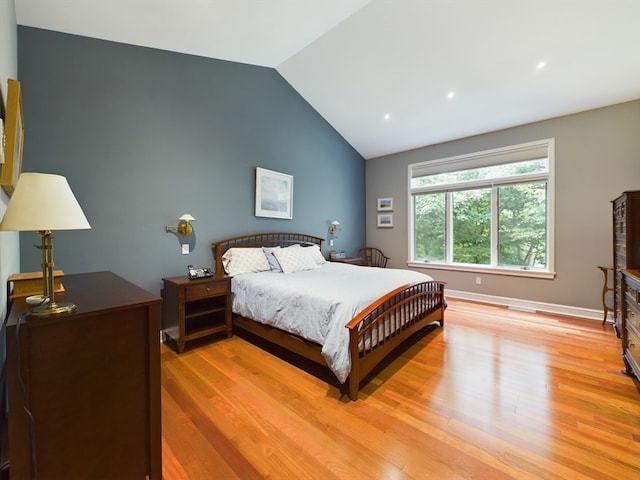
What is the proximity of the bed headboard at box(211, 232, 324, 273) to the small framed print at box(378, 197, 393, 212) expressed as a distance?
1.68 meters

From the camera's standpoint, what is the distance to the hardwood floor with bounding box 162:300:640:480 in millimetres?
1433

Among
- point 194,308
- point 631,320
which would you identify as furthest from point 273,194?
point 631,320

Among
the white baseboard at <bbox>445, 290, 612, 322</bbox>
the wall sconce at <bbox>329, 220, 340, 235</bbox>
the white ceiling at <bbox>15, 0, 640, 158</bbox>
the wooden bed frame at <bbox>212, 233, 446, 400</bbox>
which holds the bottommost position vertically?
the white baseboard at <bbox>445, 290, 612, 322</bbox>

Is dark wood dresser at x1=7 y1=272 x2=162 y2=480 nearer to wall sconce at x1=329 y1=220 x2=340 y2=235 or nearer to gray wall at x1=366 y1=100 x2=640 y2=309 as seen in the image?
wall sconce at x1=329 y1=220 x2=340 y2=235

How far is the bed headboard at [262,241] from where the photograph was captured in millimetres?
3434

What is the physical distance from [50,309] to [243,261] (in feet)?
7.80

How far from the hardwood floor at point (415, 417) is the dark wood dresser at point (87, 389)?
1.43 feet

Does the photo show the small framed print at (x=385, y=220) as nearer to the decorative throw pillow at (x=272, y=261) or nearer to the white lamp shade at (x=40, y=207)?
the decorative throw pillow at (x=272, y=261)

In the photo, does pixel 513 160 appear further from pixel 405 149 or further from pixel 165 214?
pixel 165 214

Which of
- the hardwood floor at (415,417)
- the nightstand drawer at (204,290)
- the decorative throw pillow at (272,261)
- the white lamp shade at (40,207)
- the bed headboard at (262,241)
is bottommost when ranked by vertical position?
the hardwood floor at (415,417)

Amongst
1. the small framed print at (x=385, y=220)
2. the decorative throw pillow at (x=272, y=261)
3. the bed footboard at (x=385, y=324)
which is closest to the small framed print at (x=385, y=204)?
the small framed print at (x=385, y=220)

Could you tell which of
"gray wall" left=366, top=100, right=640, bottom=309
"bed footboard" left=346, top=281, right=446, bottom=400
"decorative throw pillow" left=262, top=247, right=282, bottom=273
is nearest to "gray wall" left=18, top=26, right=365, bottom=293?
"decorative throw pillow" left=262, top=247, right=282, bottom=273

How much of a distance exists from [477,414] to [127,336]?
6.98 ft

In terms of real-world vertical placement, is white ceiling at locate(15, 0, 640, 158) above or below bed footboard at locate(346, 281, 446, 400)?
above
